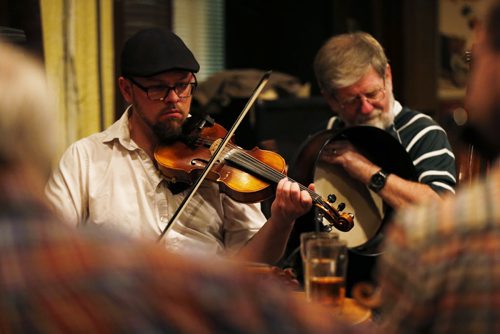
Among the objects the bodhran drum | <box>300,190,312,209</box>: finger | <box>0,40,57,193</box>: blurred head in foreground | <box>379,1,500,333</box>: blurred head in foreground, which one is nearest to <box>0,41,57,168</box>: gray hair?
<box>0,40,57,193</box>: blurred head in foreground

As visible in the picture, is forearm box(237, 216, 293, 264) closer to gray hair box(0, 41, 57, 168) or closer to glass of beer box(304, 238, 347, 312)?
glass of beer box(304, 238, 347, 312)

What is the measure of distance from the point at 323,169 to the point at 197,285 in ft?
6.80

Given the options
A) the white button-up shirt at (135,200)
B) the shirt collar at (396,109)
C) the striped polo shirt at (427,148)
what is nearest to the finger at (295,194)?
the white button-up shirt at (135,200)

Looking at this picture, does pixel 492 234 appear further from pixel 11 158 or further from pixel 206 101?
pixel 206 101

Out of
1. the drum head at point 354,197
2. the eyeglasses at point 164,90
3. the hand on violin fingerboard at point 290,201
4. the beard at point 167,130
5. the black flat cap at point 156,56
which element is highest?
the black flat cap at point 156,56

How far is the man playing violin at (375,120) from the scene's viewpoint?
2975 millimetres

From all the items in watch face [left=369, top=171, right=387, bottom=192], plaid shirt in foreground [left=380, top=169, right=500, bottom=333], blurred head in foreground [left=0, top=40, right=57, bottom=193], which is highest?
blurred head in foreground [left=0, top=40, right=57, bottom=193]

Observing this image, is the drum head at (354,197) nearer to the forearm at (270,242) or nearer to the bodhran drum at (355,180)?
the bodhran drum at (355,180)

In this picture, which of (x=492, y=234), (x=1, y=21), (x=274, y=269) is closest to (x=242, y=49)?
(x=1, y=21)

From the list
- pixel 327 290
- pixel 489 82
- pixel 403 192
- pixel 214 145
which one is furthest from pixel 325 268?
pixel 489 82

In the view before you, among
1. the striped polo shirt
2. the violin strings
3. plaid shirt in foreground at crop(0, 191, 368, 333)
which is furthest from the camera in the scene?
the striped polo shirt

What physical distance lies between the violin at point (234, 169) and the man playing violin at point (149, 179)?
6cm

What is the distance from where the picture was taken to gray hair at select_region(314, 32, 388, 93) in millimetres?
3143

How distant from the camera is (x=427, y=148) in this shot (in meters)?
3.06
